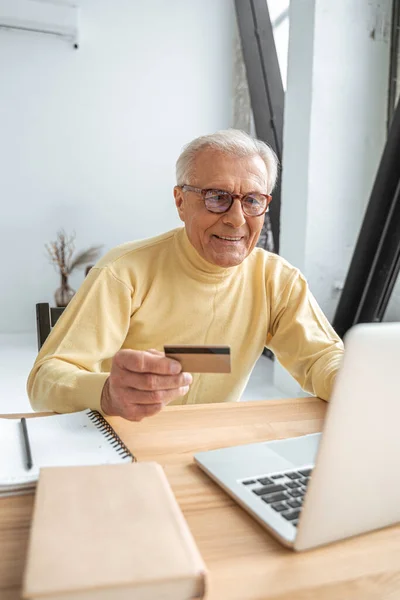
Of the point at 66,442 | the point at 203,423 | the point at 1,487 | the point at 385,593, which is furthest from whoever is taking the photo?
the point at 203,423

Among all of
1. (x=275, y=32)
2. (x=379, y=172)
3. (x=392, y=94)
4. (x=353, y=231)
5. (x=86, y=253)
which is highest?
(x=275, y=32)

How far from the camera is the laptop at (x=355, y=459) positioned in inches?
18.8

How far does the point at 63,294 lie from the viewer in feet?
15.0

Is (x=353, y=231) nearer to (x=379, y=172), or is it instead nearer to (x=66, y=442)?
(x=379, y=172)

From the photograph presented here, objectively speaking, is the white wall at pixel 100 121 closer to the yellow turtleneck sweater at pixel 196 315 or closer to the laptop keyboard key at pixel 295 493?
the yellow turtleneck sweater at pixel 196 315

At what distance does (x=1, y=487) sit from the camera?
2.14ft

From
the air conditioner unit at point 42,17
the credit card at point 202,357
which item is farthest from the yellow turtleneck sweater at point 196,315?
the air conditioner unit at point 42,17

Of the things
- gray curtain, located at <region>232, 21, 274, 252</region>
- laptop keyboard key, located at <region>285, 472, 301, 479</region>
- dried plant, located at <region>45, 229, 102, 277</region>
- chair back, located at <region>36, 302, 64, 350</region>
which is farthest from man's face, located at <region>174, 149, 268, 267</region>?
dried plant, located at <region>45, 229, 102, 277</region>

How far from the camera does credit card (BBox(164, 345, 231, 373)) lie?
0.69 metres

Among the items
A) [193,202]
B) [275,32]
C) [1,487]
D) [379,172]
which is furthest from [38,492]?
[275,32]

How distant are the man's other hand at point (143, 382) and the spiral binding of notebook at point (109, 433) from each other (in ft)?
0.11

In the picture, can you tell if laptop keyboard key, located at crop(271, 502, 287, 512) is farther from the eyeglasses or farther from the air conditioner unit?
Result: the air conditioner unit

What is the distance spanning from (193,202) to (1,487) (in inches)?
32.2

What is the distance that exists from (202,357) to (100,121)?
14.4 ft
